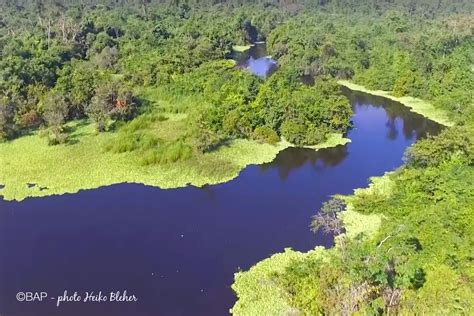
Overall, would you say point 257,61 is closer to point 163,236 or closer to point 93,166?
point 93,166

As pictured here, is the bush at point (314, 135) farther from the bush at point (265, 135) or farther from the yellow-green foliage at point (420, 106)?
the yellow-green foliage at point (420, 106)

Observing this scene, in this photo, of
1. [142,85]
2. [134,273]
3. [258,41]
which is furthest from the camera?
[258,41]

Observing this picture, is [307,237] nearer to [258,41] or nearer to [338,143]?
[338,143]

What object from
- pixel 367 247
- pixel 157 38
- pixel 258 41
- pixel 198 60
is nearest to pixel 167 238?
pixel 367 247

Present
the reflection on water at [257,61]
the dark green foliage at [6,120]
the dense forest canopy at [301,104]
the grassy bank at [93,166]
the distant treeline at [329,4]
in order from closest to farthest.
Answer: the dense forest canopy at [301,104] < the grassy bank at [93,166] < the dark green foliage at [6,120] < the reflection on water at [257,61] < the distant treeline at [329,4]

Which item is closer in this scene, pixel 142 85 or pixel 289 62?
pixel 142 85

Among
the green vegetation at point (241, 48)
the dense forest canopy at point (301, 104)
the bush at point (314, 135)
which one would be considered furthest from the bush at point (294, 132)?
the green vegetation at point (241, 48)

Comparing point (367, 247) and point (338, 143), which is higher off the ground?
point (367, 247)
